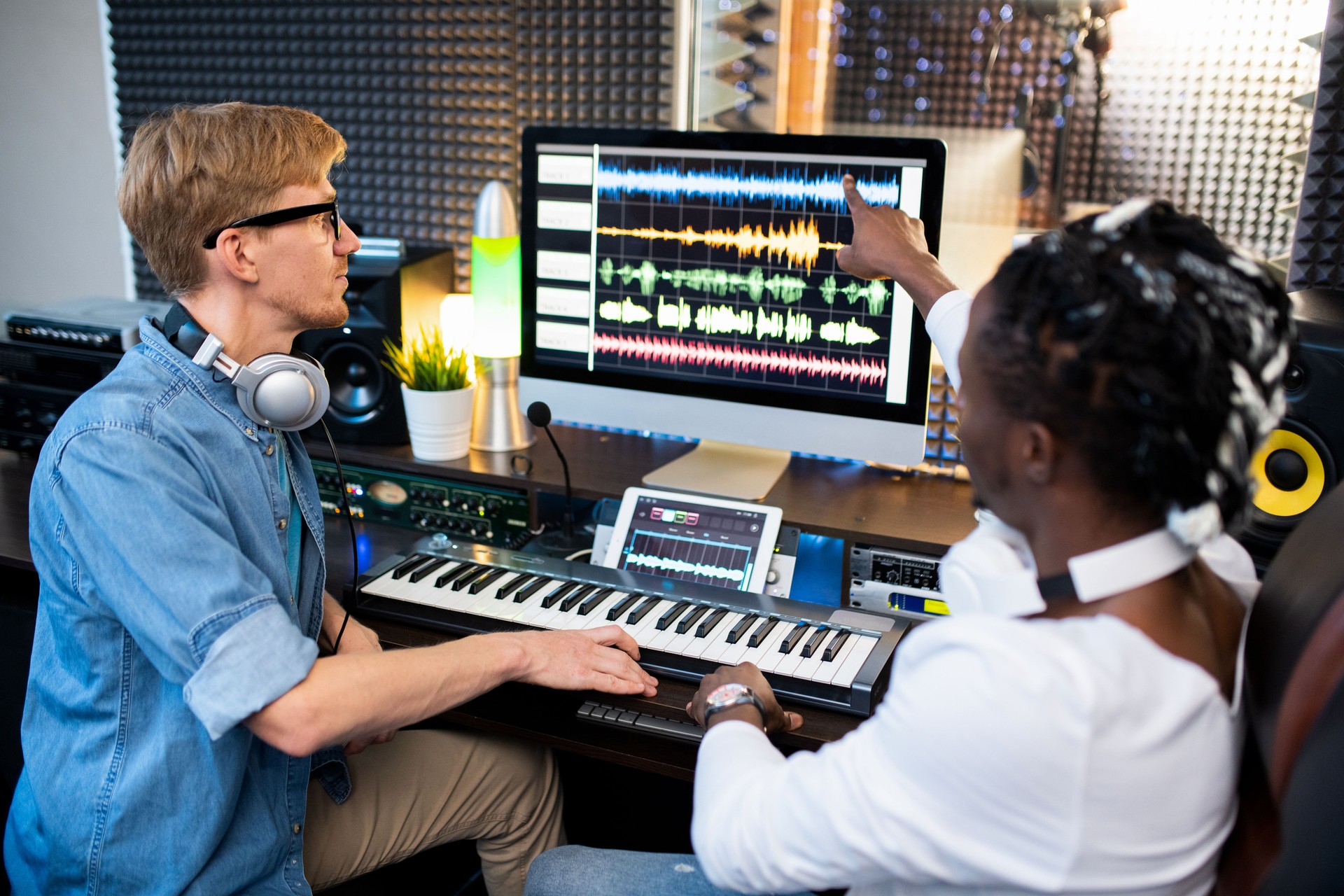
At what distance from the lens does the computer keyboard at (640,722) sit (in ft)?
4.14

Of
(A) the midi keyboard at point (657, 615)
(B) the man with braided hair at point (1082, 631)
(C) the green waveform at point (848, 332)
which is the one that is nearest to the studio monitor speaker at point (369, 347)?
(A) the midi keyboard at point (657, 615)

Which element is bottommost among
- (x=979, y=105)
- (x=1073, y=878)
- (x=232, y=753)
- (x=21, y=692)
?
(x=21, y=692)

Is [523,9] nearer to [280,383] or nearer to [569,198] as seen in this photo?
[569,198]

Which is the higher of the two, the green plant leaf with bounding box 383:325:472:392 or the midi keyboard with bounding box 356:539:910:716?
the green plant leaf with bounding box 383:325:472:392

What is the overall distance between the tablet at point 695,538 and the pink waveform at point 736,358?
0.79 ft

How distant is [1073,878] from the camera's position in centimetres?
75

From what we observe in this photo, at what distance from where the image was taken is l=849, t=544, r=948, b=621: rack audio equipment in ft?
5.19

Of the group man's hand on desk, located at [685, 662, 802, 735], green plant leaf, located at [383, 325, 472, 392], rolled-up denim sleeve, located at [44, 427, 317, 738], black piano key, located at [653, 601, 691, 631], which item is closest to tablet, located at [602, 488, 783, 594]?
black piano key, located at [653, 601, 691, 631]

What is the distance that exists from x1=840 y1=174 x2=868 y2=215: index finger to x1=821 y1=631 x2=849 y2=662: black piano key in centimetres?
62

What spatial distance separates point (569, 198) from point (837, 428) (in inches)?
24.0

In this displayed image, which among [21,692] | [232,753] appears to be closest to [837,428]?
[232,753]

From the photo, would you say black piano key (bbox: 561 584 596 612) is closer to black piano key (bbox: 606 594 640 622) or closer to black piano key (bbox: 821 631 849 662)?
black piano key (bbox: 606 594 640 622)

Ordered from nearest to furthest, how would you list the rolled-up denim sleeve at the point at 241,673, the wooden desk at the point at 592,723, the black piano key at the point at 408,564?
the rolled-up denim sleeve at the point at 241,673 < the wooden desk at the point at 592,723 < the black piano key at the point at 408,564

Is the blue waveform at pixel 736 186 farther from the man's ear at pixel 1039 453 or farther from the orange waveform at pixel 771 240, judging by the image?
the man's ear at pixel 1039 453
